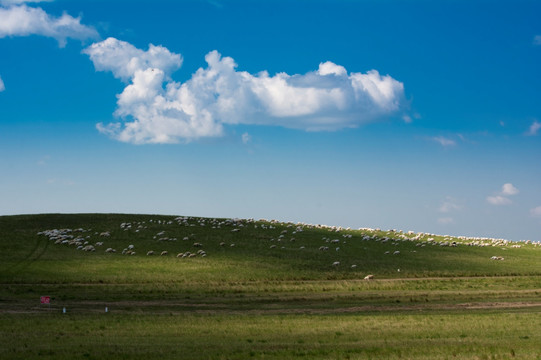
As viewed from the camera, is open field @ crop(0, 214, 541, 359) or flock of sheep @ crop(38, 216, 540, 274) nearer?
open field @ crop(0, 214, 541, 359)

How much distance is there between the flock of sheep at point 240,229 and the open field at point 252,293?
0.42 m

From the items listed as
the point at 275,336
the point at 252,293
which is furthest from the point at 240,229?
the point at 275,336

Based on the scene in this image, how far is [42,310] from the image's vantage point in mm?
46156

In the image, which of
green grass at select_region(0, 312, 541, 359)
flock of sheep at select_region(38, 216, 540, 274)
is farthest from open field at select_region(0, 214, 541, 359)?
flock of sheep at select_region(38, 216, 540, 274)

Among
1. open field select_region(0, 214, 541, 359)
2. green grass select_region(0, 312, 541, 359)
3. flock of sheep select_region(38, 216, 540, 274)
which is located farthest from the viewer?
flock of sheep select_region(38, 216, 540, 274)

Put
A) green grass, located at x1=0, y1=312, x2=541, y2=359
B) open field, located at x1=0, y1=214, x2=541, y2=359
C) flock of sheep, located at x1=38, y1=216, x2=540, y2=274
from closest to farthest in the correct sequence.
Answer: green grass, located at x1=0, y1=312, x2=541, y2=359 < open field, located at x1=0, y1=214, x2=541, y2=359 < flock of sheep, located at x1=38, y1=216, x2=540, y2=274

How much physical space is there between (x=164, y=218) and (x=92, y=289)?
56707 millimetres

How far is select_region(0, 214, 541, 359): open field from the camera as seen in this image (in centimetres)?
3206

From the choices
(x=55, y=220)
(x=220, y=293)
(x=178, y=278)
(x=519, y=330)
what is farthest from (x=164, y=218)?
(x=519, y=330)

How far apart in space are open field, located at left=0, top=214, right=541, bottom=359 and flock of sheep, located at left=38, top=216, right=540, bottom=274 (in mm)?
419

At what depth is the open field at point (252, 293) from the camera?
32.1 meters

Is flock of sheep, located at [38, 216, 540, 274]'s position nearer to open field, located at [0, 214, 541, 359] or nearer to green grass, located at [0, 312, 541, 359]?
open field, located at [0, 214, 541, 359]

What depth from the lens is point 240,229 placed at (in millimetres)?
106375

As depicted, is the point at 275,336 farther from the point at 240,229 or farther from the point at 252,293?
the point at 240,229
